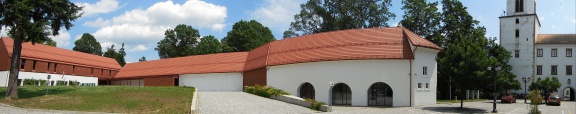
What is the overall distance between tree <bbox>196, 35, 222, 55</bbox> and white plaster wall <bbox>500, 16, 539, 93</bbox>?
147 ft

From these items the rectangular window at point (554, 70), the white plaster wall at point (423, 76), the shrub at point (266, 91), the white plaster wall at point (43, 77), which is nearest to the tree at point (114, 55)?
the white plaster wall at point (43, 77)

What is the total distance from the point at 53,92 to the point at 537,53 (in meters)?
63.2

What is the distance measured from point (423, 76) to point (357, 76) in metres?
4.63

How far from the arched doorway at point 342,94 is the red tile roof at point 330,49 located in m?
2.28

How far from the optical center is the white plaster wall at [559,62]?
68312 millimetres

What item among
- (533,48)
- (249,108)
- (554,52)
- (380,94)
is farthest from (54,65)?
(554,52)

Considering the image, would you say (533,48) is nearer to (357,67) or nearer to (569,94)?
(569,94)

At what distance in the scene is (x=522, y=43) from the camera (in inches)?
2793

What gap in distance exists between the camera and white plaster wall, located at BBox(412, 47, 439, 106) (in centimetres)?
3394

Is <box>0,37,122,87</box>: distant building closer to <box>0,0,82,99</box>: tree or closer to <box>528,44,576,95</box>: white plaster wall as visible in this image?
<box>0,0,82,99</box>: tree

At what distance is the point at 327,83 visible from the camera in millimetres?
36906

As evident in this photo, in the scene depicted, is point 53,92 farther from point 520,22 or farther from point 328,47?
point 520,22

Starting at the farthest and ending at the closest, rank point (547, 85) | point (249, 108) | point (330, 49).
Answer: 1. point (547, 85)
2. point (330, 49)
3. point (249, 108)

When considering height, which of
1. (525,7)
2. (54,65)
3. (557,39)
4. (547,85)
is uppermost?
(525,7)
